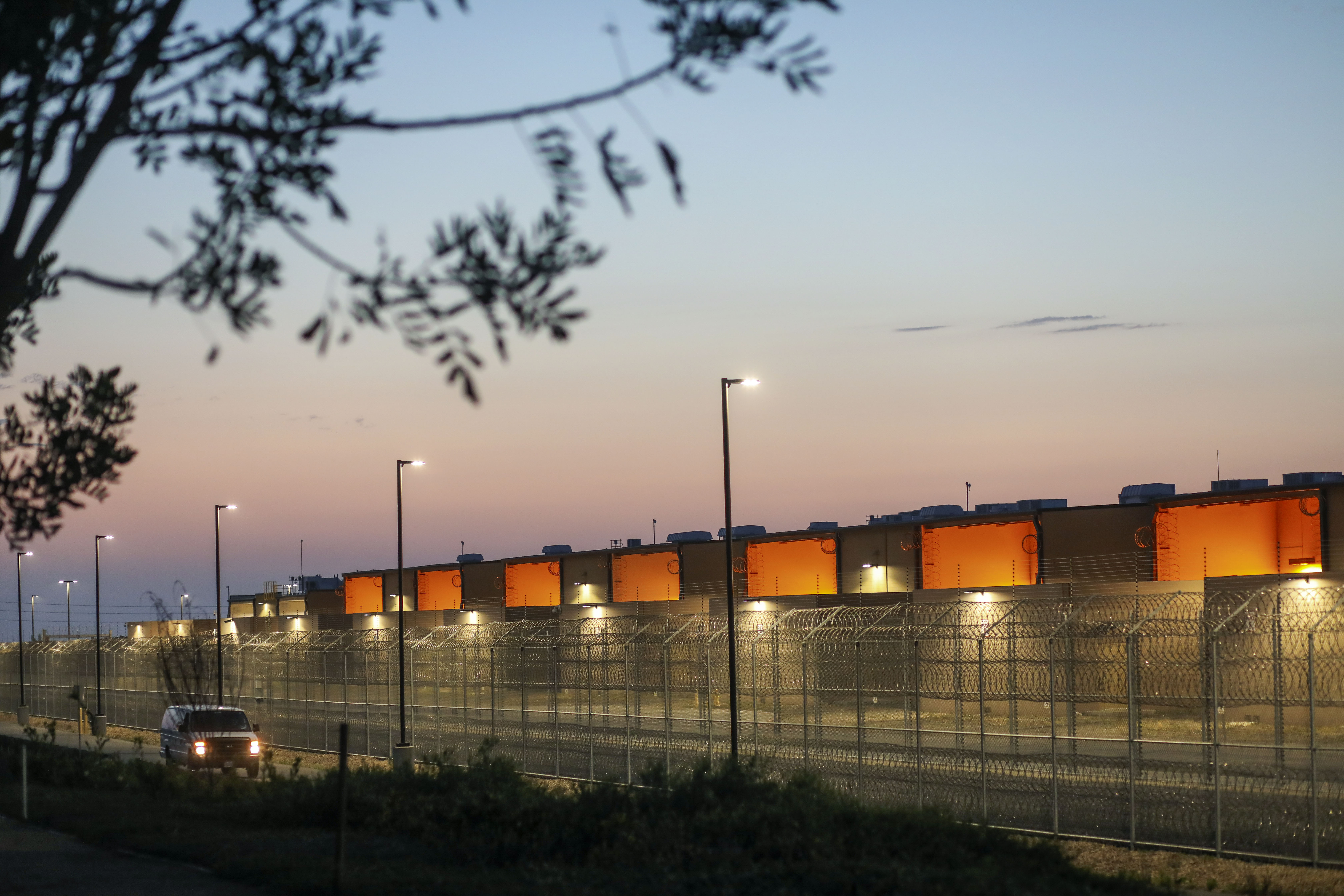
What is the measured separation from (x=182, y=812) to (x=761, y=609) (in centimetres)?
2784

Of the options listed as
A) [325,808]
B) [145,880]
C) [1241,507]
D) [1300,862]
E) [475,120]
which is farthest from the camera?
[1241,507]

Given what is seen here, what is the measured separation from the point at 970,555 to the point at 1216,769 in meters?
28.7

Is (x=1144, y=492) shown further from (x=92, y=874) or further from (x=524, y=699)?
(x=92, y=874)

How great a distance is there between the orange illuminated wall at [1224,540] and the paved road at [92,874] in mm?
28951

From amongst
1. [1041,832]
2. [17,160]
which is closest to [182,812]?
[1041,832]

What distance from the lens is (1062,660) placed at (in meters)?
21.0

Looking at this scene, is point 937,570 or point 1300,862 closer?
point 1300,862

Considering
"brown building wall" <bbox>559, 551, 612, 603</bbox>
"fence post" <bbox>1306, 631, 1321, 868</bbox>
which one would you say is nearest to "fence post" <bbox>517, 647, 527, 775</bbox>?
"fence post" <bbox>1306, 631, 1321, 868</bbox>

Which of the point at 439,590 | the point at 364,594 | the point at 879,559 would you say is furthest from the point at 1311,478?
the point at 364,594

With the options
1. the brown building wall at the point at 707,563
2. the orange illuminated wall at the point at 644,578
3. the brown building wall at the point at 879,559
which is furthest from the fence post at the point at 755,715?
the orange illuminated wall at the point at 644,578

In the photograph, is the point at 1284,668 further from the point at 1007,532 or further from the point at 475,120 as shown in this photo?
the point at 1007,532

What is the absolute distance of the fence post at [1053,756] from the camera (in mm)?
19172

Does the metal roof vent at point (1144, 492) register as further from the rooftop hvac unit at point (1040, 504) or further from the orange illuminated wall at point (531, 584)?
the orange illuminated wall at point (531, 584)

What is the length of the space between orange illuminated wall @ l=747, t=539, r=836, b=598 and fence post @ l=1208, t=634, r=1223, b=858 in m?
33.3
